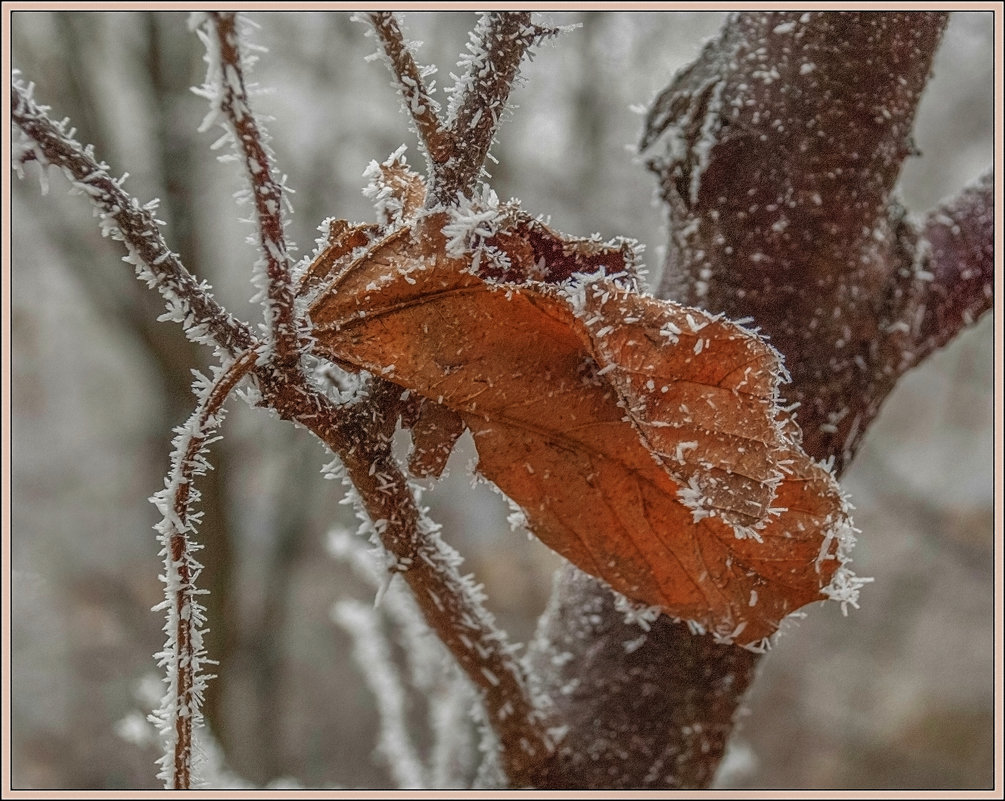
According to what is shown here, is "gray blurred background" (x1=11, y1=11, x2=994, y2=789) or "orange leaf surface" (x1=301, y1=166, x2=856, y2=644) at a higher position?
"gray blurred background" (x1=11, y1=11, x2=994, y2=789)

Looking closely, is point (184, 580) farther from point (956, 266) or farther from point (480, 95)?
point (956, 266)

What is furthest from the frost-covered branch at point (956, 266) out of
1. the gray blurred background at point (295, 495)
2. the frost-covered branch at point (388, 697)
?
the gray blurred background at point (295, 495)

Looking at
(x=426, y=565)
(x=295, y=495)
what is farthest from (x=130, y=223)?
(x=295, y=495)

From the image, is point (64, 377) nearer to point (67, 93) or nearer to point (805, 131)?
point (67, 93)

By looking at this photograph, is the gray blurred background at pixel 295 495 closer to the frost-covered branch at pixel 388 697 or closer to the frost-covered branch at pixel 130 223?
the frost-covered branch at pixel 388 697

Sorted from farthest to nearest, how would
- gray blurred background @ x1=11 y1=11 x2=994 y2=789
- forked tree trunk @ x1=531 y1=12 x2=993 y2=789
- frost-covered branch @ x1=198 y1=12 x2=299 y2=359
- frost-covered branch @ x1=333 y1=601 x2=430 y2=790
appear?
gray blurred background @ x1=11 y1=11 x2=994 y2=789, frost-covered branch @ x1=333 y1=601 x2=430 y2=790, forked tree trunk @ x1=531 y1=12 x2=993 y2=789, frost-covered branch @ x1=198 y1=12 x2=299 y2=359

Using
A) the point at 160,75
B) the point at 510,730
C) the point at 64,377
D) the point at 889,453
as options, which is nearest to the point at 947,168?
the point at 889,453

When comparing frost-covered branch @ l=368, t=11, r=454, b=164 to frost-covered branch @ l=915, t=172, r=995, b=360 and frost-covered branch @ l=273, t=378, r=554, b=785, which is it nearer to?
frost-covered branch @ l=273, t=378, r=554, b=785

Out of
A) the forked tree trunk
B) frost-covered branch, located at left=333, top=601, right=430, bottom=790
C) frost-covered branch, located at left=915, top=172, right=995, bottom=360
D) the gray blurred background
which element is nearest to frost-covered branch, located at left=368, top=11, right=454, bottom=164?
the forked tree trunk
